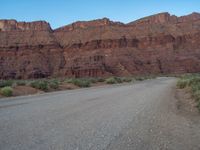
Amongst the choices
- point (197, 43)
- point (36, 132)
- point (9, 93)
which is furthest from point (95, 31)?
point (36, 132)

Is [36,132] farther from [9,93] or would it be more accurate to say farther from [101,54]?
[101,54]

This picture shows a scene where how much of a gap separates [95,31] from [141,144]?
433 ft

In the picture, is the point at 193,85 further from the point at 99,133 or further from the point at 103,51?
the point at 103,51

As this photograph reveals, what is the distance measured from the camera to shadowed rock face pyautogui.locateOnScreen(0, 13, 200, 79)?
115375mm

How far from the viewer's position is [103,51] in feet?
415

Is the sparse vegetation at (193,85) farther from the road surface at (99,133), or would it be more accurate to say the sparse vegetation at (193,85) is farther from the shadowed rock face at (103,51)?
the shadowed rock face at (103,51)

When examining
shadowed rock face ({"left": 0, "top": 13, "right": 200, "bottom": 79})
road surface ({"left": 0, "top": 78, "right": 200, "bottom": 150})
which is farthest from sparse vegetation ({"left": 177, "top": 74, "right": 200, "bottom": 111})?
shadowed rock face ({"left": 0, "top": 13, "right": 200, "bottom": 79})

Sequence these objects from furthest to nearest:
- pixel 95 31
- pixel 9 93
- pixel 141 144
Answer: pixel 95 31 → pixel 9 93 → pixel 141 144

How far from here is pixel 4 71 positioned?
112188 millimetres

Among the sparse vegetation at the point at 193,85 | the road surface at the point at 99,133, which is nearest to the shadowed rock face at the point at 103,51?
the sparse vegetation at the point at 193,85

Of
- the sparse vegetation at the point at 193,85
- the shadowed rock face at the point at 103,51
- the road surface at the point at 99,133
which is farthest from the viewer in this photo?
the shadowed rock face at the point at 103,51

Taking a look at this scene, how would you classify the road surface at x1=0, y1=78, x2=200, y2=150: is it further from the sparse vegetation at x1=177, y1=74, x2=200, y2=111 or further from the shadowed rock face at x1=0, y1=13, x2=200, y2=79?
the shadowed rock face at x1=0, y1=13, x2=200, y2=79

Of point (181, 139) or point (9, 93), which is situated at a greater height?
point (181, 139)

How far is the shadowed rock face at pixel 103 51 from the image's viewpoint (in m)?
115
